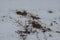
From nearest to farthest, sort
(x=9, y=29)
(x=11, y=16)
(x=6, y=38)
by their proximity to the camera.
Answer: (x=6, y=38), (x=9, y=29), (x=11, y=16)

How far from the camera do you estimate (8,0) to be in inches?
236

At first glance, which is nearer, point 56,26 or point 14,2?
point 56,26

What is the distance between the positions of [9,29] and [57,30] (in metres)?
1.15

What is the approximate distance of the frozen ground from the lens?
13.4 ft

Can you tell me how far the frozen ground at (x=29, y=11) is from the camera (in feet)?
13.4

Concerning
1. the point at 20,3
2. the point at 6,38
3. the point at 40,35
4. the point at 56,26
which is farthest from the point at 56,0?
the point at 6,38

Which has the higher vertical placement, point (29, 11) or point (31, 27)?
A: point (29, 11)

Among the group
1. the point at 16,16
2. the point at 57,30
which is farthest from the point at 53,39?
the point at 16,16

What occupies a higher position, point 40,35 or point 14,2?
point 14,2

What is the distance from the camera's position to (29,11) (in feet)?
17.1

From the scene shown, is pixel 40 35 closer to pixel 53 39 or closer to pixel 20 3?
pixel 53 39

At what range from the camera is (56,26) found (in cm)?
452

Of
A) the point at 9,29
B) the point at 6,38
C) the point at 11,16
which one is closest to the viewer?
the point at 6,38

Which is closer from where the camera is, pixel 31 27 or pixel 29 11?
pixel 31 27
